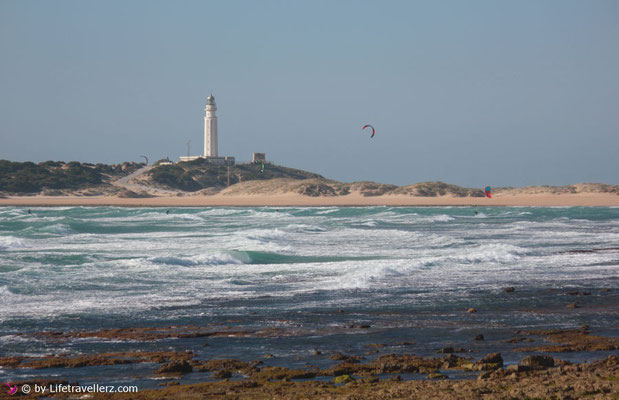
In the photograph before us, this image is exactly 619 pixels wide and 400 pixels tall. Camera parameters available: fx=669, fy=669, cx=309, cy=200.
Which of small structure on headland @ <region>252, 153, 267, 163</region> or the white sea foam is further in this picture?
small structure on headland @ <region>252, 153, 267, 163</region>

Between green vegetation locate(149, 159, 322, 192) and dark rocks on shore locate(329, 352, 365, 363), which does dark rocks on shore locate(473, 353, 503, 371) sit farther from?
green vegetation locate(149, 159, 322, 192)

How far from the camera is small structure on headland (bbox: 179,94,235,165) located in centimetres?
10106

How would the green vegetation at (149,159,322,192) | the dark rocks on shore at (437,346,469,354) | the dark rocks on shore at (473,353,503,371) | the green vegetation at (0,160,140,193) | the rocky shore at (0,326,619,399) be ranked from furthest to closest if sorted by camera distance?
the green vegetation at (149,159,322,192) → the green vegetation at (0,160,140,193) → the dark rocks on shore at (437,346,469,354) → the dark rocks on shore at (473,353,503,371) → the rocky shore at (0,326,619,399)

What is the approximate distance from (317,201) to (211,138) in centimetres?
3292

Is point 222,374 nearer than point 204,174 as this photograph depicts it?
Yes

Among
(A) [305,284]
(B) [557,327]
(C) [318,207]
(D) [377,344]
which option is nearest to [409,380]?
(D) [377,344]

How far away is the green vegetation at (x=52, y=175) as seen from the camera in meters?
84.2

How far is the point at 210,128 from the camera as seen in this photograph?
10131 centimetres

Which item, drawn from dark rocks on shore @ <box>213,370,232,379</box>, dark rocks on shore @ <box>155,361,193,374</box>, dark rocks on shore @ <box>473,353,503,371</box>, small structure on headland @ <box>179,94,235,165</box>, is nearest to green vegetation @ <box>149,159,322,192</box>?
small structure on headland @ <box>179,94,235,165</box>

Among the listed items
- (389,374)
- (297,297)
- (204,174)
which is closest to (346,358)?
(389,374)

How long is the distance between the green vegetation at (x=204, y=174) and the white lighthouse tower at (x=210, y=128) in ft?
10.4

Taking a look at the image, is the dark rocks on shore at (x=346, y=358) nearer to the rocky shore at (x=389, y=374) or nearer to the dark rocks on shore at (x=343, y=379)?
the rocky shore at (x=389, y=374)

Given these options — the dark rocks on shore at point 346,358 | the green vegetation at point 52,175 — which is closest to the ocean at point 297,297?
the dark rocks on shore at point 346,358

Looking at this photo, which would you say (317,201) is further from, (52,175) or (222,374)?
(222,374)
